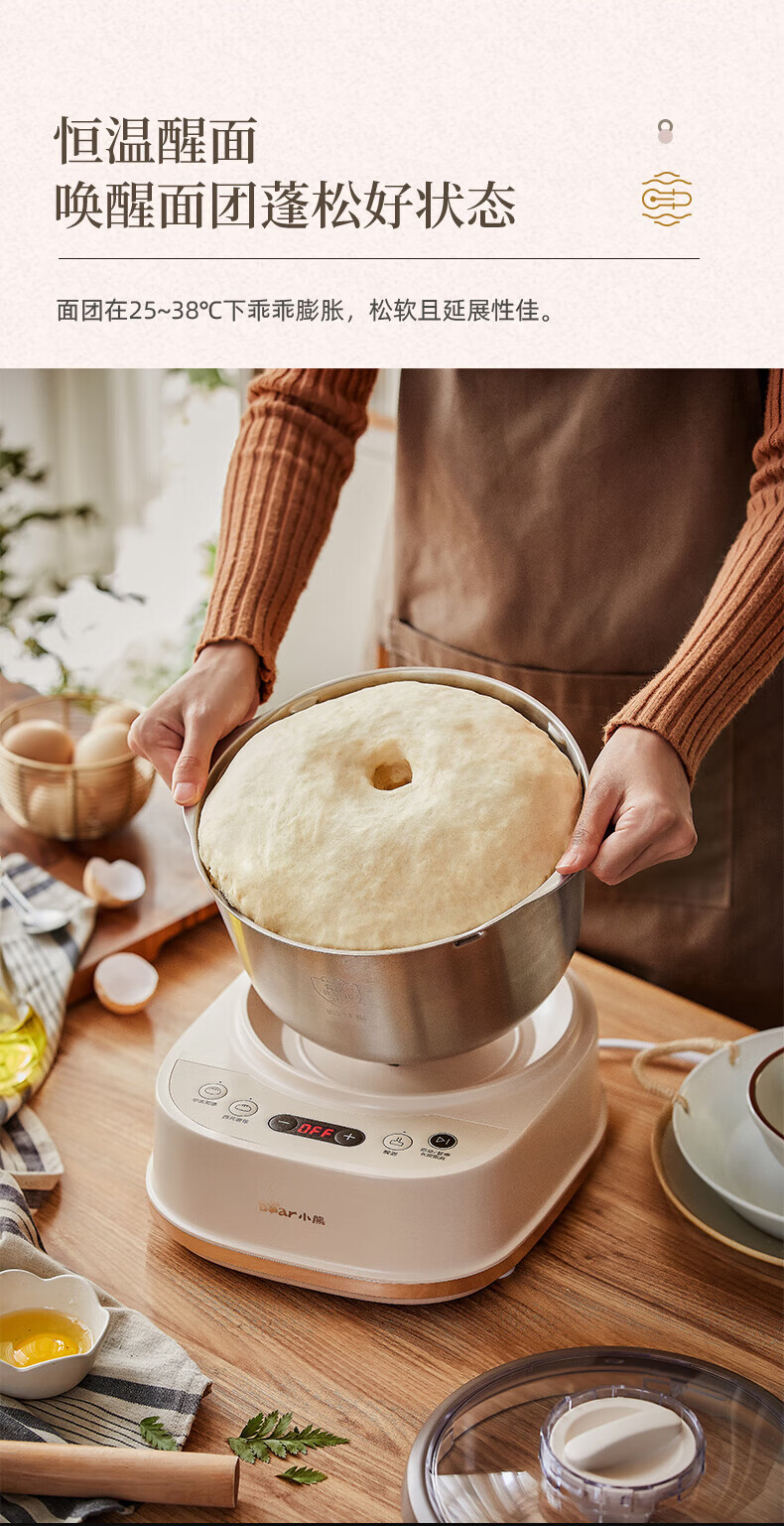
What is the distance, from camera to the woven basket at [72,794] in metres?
1.13

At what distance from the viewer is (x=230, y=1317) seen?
702mm

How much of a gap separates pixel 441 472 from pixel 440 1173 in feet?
2.21

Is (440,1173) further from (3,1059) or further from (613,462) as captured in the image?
A: (613,462)

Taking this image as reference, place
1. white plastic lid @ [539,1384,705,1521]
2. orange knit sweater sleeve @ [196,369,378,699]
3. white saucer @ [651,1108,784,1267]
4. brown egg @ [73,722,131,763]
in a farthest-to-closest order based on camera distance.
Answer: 1. brown egg @ [73,722,131,763]
2. orange knit sweater sleeve @ [196,369,378,699]
3. white saucer @ [651,1108,784,1267]
4. white plastic lid @ [539,1384,705,1521]

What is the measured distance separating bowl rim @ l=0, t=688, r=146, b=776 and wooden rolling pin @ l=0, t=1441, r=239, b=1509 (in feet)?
1.65

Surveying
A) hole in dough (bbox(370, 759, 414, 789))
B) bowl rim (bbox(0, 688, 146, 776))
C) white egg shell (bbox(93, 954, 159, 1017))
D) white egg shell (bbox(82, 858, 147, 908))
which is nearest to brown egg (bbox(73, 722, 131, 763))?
bowl rim (bbox(0, 688, 146, 776))

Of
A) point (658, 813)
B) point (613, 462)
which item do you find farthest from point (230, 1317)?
point (613, 462)

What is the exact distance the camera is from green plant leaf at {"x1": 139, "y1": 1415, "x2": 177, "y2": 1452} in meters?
0.60

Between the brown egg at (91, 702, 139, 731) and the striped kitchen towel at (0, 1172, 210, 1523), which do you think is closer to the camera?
the striped kitchen towel at (0, 1172, 210, 1523)

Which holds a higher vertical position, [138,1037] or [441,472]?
[441,472]

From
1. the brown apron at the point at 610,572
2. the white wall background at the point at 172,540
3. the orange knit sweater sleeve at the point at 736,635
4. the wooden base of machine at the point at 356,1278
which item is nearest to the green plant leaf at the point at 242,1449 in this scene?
the wooden base of machine at the point at 356,1278

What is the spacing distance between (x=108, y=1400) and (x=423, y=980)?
276 millimetres

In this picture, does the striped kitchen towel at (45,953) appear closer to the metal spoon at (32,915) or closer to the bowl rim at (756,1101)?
the metal spoon at (32,915)

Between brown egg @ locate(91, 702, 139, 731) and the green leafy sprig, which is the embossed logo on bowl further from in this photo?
brown egg @ locate(91, 702, 139, 731)
